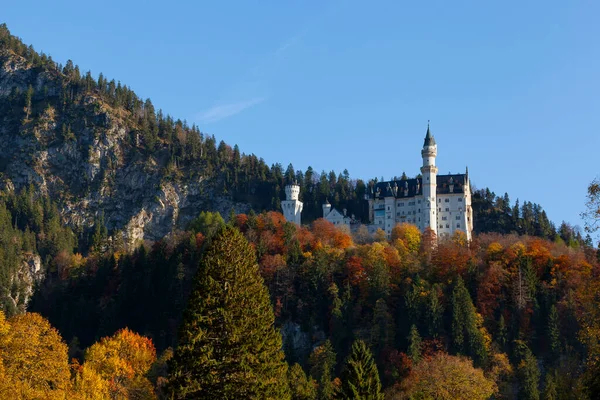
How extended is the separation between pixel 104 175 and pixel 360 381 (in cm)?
14797

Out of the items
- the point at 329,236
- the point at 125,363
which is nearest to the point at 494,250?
the point at 329,236

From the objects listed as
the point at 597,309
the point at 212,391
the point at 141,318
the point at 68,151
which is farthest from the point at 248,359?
the point at 68,151

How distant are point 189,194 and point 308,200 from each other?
103ft

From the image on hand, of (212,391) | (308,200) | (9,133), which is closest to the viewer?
(212,391)

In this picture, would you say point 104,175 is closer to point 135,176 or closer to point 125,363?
point 135,176

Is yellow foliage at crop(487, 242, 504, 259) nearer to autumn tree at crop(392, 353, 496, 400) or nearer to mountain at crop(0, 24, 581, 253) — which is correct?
autumn tree at crop(392, 353, 496, 400)

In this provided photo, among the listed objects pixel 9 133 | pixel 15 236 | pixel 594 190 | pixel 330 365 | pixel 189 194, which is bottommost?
pixel 330 365

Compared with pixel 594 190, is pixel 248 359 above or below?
below

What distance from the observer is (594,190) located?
1145 inches

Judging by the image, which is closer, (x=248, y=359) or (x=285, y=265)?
(x=248, y=359)

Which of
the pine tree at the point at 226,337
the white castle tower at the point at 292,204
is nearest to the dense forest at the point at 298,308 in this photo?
the pine tree at the point at 226,337

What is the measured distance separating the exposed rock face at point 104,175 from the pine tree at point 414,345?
92.5m

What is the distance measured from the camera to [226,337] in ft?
120

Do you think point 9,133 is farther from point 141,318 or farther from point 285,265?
point 285,265
